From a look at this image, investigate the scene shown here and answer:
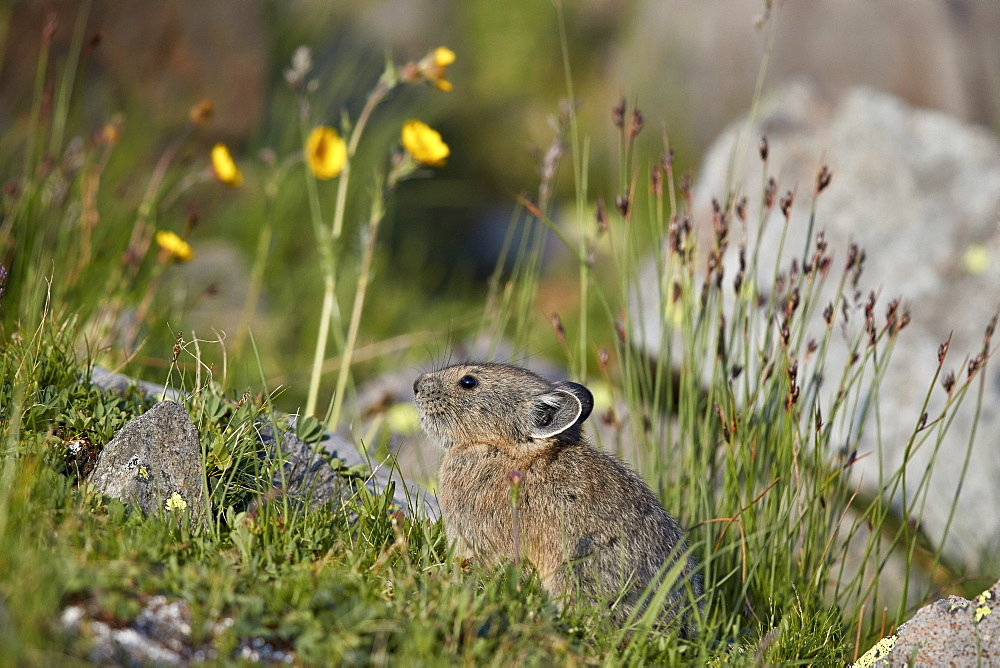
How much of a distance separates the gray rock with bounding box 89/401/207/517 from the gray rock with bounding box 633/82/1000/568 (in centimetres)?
368

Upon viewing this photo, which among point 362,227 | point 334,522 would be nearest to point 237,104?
point 362,227

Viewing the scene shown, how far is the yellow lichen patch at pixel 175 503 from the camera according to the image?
3576 millimetres

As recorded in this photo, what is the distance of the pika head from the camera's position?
4.51 m

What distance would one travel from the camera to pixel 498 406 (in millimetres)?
4723

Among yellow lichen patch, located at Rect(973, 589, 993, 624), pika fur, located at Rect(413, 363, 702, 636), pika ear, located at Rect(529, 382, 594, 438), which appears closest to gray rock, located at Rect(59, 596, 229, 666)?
pika fur, located at Rect(413, 363, 702, 636)

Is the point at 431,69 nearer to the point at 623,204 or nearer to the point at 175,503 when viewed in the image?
the point at 623,204

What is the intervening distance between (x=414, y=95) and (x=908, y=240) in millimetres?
5522

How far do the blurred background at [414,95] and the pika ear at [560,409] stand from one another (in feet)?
7.19

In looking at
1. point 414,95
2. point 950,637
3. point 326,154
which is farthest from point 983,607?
point 414,95

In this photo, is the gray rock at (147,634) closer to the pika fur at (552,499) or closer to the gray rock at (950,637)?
the pika fur at (552,499)

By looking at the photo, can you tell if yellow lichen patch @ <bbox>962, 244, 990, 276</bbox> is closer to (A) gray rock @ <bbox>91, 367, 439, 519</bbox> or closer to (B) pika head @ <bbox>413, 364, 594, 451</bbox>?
(B) pika head @ <bbox>413, 364, 594, 451</bbox>

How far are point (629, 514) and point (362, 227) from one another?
2322 mm

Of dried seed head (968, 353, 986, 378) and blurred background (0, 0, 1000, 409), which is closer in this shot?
dried seed head (968, 353, 986, 378)

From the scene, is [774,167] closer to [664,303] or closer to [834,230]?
[834,230]
